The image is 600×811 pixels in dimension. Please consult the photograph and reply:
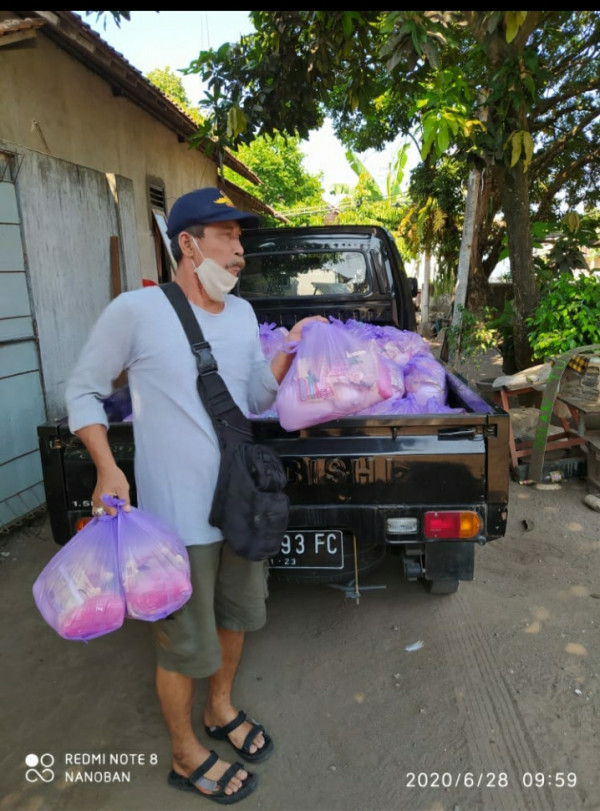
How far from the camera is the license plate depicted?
245cm

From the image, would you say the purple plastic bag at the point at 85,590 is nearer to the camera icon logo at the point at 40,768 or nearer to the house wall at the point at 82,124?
the camera icon logo at the point at 40,768


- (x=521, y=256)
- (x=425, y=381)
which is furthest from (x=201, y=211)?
(x=521, y=256)

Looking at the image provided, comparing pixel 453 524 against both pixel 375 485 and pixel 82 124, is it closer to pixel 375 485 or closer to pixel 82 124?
pixel 375 485

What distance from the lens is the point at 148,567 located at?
5.21ft

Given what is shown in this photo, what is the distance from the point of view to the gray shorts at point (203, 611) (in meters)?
1.79

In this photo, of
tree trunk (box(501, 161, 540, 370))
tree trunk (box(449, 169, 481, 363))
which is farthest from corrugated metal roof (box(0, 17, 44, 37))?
tree trunk (box(449, 169, 481, 363))

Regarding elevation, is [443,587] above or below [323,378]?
below

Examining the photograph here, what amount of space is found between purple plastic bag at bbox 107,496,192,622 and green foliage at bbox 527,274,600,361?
4.71m

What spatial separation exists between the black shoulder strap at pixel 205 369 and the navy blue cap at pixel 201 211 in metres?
0.24

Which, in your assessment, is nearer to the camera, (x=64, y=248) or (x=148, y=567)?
(x=148, y=567)

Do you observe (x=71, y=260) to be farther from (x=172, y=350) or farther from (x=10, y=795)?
(x=10, y=795)

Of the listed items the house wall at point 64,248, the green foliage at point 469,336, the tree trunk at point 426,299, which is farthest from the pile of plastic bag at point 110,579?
the tree trunk at point 426,299

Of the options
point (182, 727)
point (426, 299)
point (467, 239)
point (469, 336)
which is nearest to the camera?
point (182, 727)

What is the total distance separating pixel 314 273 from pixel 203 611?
292 centimetres
